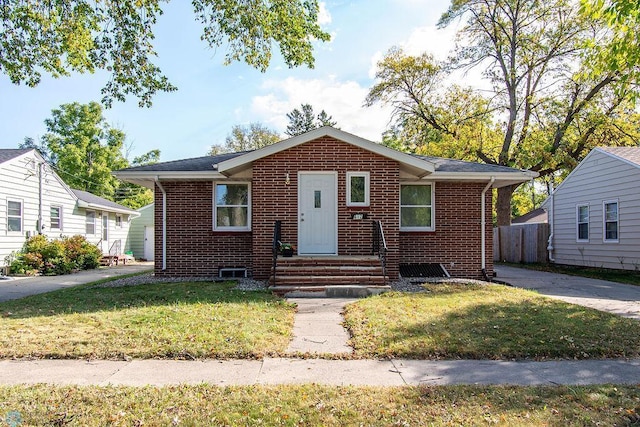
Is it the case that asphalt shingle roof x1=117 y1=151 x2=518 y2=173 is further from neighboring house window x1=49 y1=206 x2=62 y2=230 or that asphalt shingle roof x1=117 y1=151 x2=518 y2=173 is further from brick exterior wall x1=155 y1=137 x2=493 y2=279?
neighboring house window x1=49 y1=206 x2=62 y2=230

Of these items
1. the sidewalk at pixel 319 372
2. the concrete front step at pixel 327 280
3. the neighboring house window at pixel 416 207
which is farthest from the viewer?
the neighboring house window at pixel 416 207

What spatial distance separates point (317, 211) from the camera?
11.2 meters

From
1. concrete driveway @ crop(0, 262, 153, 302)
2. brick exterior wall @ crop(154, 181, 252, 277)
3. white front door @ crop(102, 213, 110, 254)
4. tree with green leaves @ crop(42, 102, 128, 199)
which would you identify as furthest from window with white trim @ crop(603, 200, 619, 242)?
tree with green leaves @ crop(42, 102, 128, 199)

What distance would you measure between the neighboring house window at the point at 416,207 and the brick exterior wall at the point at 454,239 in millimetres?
222

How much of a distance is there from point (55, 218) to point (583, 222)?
2120 cm

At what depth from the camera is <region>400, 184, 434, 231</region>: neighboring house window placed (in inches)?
494

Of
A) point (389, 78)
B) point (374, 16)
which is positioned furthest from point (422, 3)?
point (389, 78)

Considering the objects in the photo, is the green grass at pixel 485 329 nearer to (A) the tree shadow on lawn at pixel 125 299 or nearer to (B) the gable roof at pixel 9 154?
(A) the tree shadow on lawn at pixel 125 299

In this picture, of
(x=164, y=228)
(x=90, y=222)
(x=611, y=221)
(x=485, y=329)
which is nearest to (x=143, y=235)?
(x=90, y=222)

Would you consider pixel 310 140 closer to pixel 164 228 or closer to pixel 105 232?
pixel 164 228

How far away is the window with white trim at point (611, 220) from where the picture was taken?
15133 millimetres

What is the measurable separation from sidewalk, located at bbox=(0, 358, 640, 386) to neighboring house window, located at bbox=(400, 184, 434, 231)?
24.8 feet

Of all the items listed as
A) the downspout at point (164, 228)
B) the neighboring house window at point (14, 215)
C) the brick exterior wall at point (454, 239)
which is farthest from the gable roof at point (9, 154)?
the brick exterior wall at point (454, 239)

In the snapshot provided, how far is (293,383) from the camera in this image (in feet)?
14.2
